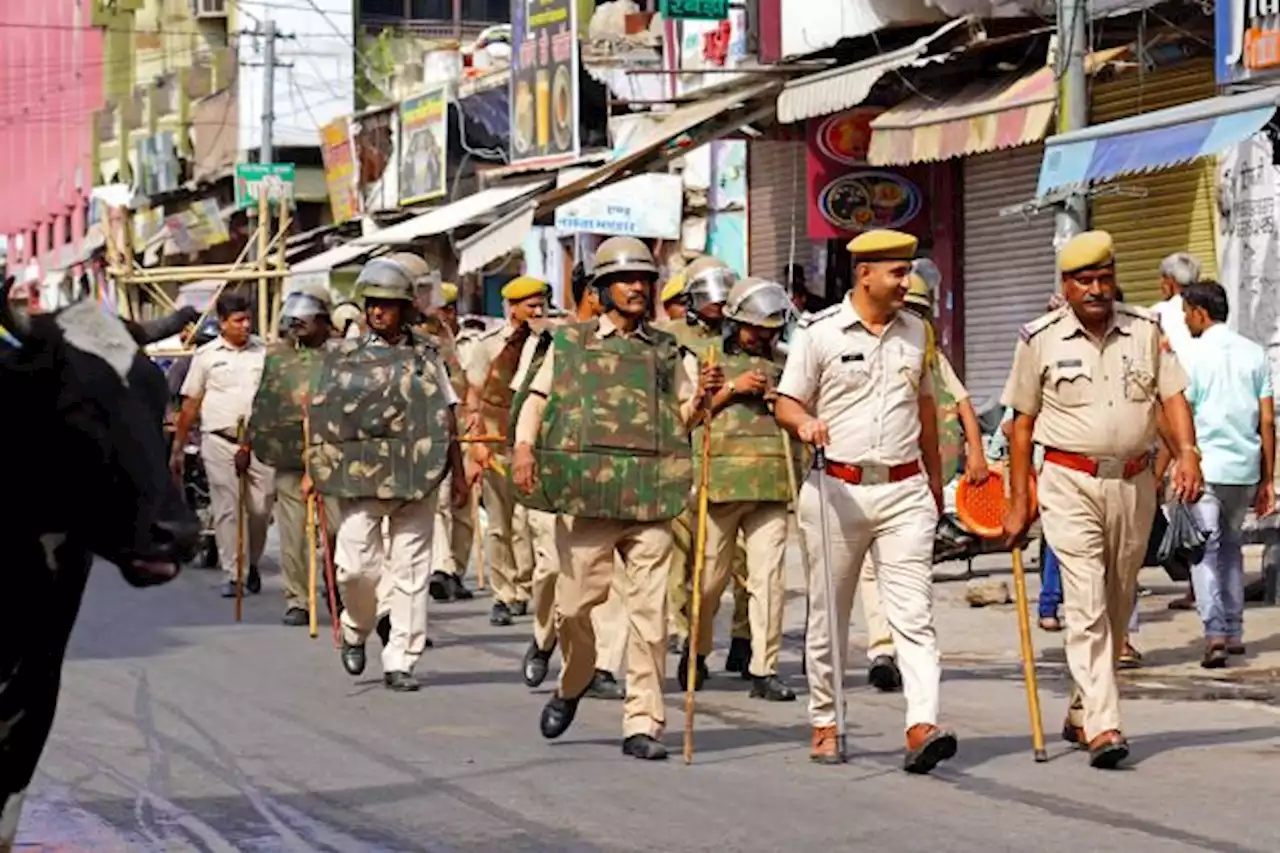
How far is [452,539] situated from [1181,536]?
6.78 m

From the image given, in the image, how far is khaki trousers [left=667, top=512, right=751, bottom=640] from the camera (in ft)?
44.0

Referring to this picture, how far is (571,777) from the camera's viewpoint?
10062mm

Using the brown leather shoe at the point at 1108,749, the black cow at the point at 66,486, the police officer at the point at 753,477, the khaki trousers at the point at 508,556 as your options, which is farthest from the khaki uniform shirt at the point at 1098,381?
the khaki trousers at the point at 508,556

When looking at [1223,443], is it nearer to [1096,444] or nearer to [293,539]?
[1096,444]

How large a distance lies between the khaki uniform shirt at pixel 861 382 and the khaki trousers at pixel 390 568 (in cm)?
315

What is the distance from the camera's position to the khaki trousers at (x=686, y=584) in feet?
44.0

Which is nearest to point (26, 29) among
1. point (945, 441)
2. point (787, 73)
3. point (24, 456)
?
point (787, 73)

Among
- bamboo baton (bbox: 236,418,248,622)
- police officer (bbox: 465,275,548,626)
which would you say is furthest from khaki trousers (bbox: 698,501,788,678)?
bamboo baton (bbox: 236,418,248,622)

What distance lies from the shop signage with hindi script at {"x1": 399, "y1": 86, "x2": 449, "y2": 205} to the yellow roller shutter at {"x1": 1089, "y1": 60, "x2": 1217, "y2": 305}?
54.8ft

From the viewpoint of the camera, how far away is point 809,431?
32.9ft

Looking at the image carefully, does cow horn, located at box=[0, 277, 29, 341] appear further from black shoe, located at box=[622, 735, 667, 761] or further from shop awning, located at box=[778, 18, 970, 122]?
shop awning, located at box=[778, 18, 970, 122]

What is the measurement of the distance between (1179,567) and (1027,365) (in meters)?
5.43

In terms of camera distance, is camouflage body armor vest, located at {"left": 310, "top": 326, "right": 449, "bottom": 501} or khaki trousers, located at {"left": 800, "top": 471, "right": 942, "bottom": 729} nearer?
khaki trousers, located at {"left": 800, "top": 471, "right": 942, "bottom": 729}

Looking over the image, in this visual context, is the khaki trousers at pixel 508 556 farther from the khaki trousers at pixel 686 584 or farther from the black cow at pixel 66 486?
the black cow at pixel 66 486
